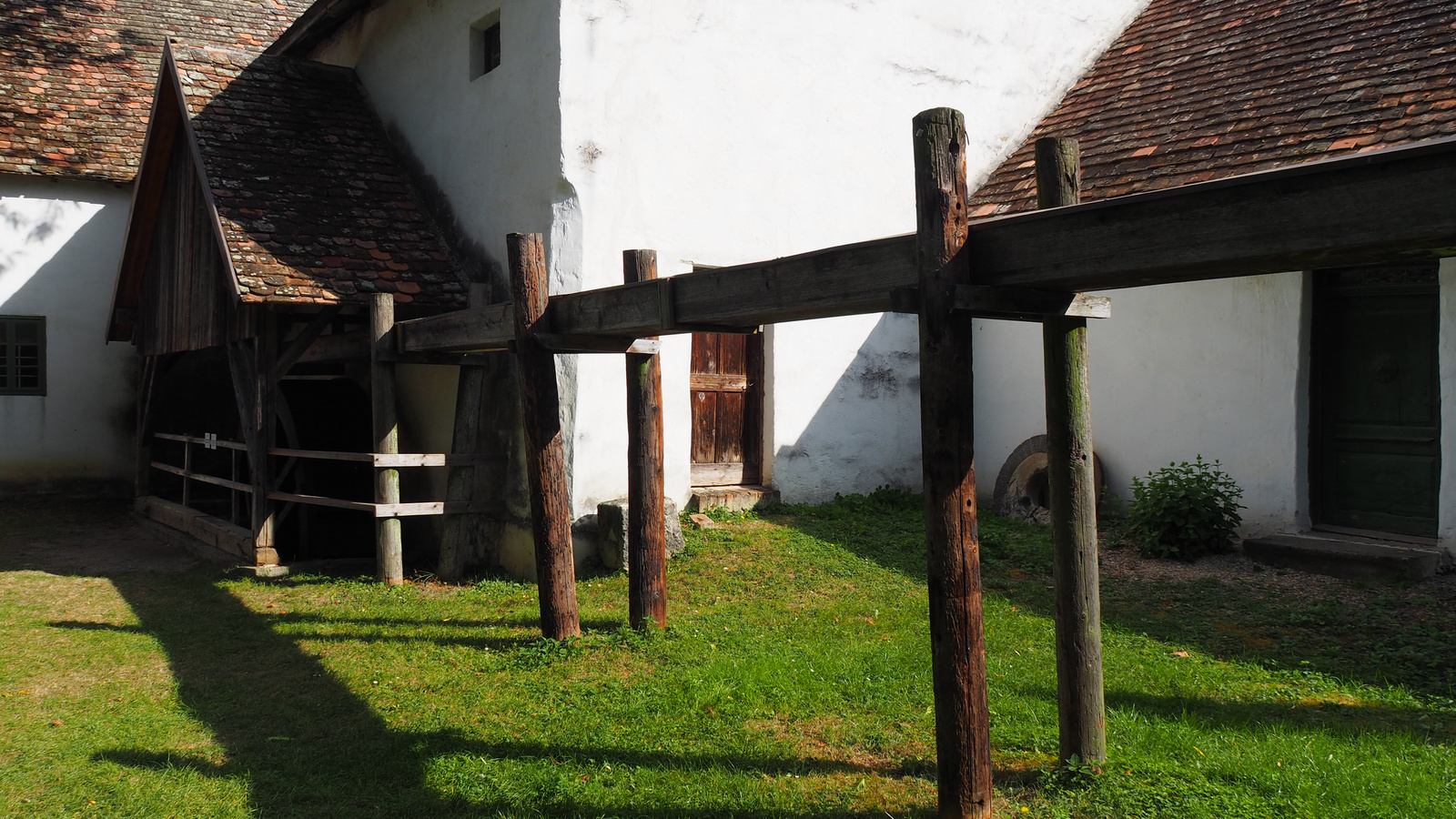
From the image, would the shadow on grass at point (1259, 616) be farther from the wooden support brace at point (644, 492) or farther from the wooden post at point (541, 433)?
the wooden post at point (541, 433)

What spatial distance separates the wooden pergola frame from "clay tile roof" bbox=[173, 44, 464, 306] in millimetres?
4682

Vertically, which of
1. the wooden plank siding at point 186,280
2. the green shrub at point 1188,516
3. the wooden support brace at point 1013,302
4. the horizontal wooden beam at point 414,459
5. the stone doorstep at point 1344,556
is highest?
the wooden plank siding at point 186,280

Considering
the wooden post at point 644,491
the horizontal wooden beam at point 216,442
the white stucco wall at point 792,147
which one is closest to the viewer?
the wooden post at point 644,491

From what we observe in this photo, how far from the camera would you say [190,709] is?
5680 millimetres

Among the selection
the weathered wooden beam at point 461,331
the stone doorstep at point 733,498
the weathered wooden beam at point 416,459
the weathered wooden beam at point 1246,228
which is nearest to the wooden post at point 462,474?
the weathered wooden beam at point 416,459

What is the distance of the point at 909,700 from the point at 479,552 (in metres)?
5.01

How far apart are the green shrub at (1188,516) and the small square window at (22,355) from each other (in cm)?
1380

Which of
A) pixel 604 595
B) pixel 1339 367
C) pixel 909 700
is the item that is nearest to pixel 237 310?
pixel 604 595

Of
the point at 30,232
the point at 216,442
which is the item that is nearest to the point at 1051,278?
the point at 216,442

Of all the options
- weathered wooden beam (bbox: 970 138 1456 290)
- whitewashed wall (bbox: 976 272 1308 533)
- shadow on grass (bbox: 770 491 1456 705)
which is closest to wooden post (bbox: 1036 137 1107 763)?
weathered wooden beam (bbox: 970 138 1456 290)

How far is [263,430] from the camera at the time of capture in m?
9.38

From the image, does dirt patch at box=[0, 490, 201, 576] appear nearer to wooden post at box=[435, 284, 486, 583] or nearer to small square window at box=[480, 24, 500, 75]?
wooden post at box=[435, 284, 486, 583]

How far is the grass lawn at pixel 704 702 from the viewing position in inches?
170

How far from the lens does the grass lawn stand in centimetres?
431
